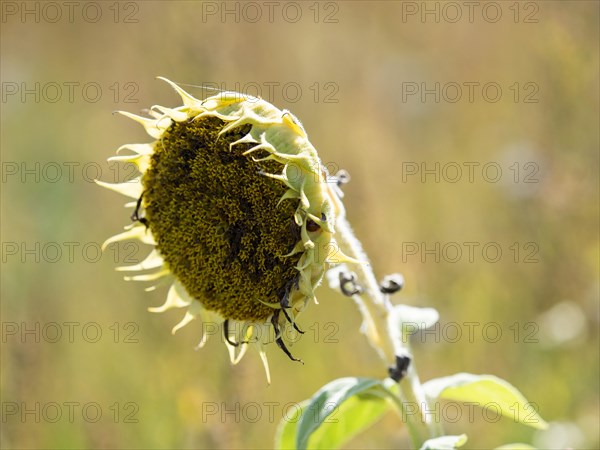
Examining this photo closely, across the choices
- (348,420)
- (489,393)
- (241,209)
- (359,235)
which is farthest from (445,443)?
(359,235)

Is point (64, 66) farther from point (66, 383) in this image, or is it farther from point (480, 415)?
point (480, 415)

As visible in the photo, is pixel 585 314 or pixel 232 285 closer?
pixel 232 285

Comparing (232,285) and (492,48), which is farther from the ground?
(492,48)

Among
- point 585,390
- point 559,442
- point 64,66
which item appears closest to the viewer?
point 559,442

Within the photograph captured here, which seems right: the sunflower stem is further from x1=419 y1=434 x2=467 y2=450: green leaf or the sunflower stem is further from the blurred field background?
the blurred field background

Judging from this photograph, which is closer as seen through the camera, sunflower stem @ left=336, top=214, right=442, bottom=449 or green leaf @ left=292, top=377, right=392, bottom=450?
green leaf @ left=292, top=377, right=392, bottom=450

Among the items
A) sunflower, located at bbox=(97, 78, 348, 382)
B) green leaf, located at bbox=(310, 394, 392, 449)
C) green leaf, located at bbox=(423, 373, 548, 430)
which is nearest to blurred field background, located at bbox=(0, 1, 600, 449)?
green leaf, located at bbox=(310, 394, 392, 449)

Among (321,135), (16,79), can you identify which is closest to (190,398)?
(321,135)

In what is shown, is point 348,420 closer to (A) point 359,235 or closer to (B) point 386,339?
(B) point 386,339
